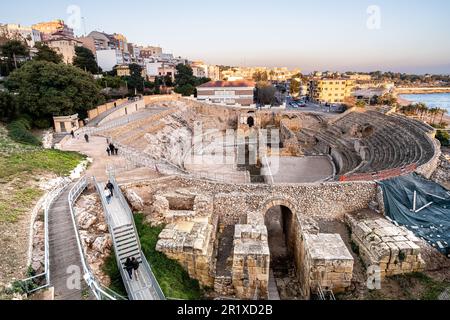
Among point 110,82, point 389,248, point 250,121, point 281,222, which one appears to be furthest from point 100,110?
point 389,248

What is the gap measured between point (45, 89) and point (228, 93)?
34.3m

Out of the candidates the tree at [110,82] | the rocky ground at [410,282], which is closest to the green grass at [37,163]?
the rocky ground at [410,282]

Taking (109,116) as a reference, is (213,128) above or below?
below

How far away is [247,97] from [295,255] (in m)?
43.4

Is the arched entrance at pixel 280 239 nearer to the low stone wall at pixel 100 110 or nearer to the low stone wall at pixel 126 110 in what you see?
the low stone wall at pixel 126 110

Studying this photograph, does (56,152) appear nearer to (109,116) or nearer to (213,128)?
(109,116)

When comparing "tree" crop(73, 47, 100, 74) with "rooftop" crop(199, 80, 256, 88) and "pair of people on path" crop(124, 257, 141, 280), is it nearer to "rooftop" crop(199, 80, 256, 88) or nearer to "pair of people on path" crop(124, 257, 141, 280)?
"rooftop" crop(199, 80, 256, 88)

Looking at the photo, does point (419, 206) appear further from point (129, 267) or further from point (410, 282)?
point (129, 267)

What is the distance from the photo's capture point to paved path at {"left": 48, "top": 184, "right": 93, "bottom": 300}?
709 cm

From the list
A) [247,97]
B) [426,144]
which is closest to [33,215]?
[426,144]

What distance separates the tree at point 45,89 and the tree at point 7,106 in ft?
1.62

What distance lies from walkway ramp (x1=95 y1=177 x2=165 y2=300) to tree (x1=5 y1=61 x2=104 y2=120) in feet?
51.0
